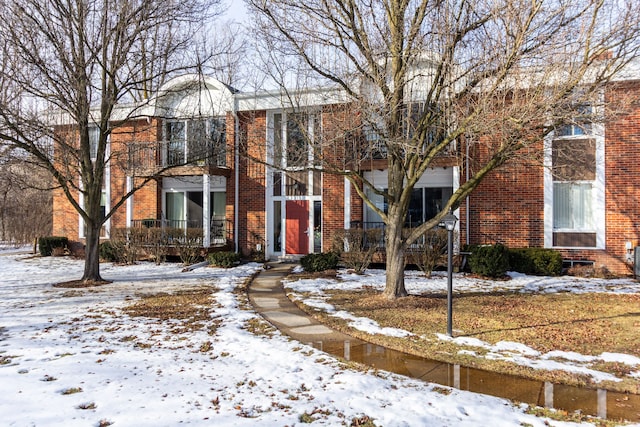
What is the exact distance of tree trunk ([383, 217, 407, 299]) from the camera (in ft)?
27.9

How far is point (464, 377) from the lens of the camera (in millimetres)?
4773

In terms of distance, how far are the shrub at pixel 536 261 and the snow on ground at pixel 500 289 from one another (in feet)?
0.92

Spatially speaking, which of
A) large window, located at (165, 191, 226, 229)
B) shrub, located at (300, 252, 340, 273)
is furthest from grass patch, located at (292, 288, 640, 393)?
large window, located at (165, 191, 226, 229)

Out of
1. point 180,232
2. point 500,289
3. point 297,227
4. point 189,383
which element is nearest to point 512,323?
point 500,289

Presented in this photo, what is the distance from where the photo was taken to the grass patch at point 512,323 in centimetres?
517

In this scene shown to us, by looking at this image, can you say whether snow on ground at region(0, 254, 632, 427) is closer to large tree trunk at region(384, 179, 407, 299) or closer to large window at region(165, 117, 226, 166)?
large tree trunk at region(384, 179, 407, 299)

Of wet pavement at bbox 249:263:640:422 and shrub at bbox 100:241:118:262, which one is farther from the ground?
shrub at bbox 100:241:118:262

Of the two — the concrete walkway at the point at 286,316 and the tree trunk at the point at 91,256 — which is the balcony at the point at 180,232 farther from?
the concrete walkway at the point at 286,316

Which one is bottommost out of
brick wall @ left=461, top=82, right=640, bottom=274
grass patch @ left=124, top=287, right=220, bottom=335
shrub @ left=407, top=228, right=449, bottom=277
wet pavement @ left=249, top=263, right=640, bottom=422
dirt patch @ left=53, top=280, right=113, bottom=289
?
wet pavement @ left=249, top=263, right=640, bottom=422

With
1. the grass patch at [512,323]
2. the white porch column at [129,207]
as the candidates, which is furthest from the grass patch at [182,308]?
the white porch column at [129,207]

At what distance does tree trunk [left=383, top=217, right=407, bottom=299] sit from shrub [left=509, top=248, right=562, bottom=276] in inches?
224

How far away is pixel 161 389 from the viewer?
428 centimetres

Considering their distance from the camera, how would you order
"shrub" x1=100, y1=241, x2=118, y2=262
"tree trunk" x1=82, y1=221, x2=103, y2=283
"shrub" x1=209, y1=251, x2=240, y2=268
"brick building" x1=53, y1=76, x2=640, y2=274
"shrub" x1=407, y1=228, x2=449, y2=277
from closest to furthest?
"tree trunk" x1=82, y1=221, x2=103, y2=283 < "brick building" x1=53, y1=76, x2=640, y2=274 < "shrub" x1=407, y1=228, x2=449, y2=277 < "shrub" x1=209, y1=251, x2=240, y2=268 < "shrub" x1=100, y1=241, x2=118, y2=262

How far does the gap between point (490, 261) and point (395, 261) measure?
4525 mm
